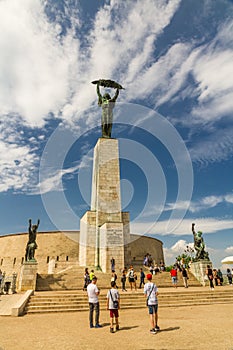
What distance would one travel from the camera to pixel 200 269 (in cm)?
1748

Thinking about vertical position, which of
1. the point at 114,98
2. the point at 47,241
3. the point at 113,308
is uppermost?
the point at 114,98

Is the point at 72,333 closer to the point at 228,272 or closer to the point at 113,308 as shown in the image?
the point at 113,308

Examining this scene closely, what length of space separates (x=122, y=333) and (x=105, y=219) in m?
16.4

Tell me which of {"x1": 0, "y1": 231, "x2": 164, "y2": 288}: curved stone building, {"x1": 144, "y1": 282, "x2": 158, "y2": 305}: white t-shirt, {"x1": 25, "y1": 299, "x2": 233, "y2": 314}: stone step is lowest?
{"x1": 25, "y1": 299, "x2": 233, "y2": 314}: stone step

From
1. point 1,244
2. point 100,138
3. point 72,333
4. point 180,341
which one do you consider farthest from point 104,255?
point 1,244

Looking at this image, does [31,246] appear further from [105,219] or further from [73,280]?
[105,219]

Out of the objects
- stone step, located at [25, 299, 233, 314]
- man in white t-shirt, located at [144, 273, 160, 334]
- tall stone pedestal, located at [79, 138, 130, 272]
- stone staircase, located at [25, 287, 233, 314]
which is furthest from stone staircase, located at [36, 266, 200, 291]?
man in white t-shirt, located at [144, 273, 160, 334]

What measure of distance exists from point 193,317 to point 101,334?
3618mm

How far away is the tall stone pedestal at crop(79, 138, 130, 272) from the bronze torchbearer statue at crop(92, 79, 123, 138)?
1519mm

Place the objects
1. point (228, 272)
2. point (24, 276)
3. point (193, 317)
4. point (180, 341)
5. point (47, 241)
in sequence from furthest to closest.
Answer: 1. point (47, 241)
2. point (228, 272)
3. point (24, 276)
4. point (193, 317)
5. point (180, 341)

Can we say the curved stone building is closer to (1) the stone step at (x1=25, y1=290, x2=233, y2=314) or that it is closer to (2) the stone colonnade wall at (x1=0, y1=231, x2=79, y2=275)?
(2) the stone colonnade wall at (x1=0, y1=231, x2=79, y2=275)

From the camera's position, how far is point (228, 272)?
18109 mm

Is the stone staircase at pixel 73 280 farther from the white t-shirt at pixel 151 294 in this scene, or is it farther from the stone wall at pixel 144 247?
the stone wall at pixel 144 247

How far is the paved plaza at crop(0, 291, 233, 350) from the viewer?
17.3 ft
